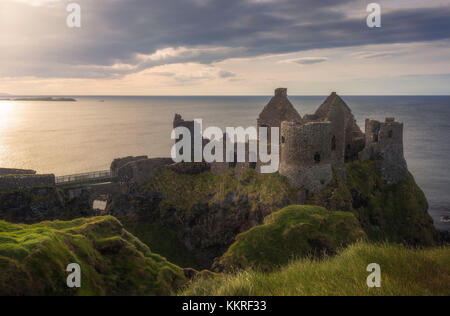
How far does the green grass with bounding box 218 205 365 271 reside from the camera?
659 inches

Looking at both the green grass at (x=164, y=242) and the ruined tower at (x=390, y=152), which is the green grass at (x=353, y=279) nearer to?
the green grass at (x=164, y=242)

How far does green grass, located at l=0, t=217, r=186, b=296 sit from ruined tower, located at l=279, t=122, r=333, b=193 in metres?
21.1

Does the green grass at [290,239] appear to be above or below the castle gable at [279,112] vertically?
below

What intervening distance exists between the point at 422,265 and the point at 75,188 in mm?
39603

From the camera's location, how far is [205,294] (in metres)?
8.32

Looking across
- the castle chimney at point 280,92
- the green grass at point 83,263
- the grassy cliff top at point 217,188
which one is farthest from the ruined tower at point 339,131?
the green grass at point 83,263

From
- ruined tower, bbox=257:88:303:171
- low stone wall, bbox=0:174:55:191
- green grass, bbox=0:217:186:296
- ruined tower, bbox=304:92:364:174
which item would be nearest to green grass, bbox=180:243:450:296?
green grass, bbox=0:217:186:296

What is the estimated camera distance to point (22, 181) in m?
36.7

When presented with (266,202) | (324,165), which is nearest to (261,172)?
(266,202)

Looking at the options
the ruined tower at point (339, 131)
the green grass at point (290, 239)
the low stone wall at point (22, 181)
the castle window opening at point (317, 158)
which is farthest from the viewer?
the low stone wall at point (22, 181)

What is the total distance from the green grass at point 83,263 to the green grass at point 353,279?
2.05 meters

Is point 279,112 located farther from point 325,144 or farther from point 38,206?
point 38,206

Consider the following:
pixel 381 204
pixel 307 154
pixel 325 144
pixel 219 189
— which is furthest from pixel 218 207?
pixel 381 204

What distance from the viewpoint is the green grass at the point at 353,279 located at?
7805mm
